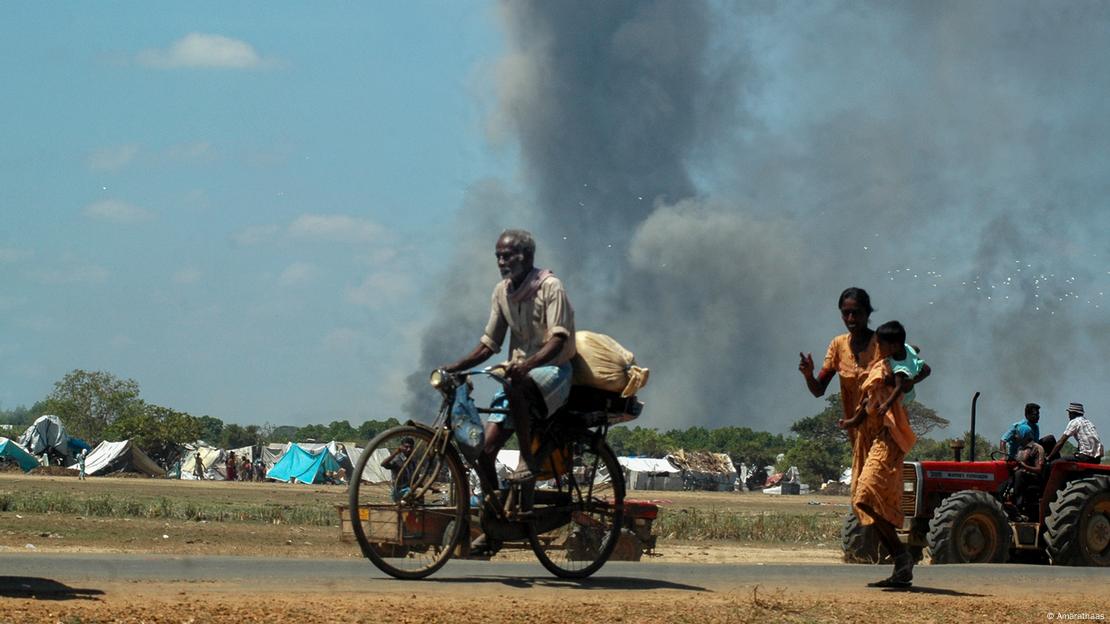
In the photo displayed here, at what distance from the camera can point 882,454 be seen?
9812mm

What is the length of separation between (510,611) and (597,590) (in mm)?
1417

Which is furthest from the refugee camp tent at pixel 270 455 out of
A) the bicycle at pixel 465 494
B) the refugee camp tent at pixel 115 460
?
the bicycle at pixel 465 494

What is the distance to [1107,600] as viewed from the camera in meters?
10.2

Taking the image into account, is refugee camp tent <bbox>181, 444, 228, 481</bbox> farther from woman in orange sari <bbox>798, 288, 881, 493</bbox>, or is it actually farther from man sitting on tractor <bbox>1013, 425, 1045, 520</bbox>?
woman in orange sari <bbox>798, 288, 881, 493</bbox>

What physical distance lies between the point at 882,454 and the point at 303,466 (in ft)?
232

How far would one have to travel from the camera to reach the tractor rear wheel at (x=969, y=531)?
634 inches

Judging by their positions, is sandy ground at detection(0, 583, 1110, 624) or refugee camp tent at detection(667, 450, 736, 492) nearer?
sandy ground at detection(0, 583, 1110, 624)

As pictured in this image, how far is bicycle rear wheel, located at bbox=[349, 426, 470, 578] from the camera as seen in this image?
889 cm

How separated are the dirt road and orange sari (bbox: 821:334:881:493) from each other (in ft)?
3.13

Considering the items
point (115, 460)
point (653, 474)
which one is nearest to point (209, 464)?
point (115, 460)

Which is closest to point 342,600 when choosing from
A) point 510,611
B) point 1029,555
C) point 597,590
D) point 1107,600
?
point 510,611

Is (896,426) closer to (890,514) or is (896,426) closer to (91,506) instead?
(890,514)

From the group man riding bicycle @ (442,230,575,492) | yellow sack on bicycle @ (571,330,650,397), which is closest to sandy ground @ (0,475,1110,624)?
man riding bicycle @ (442,230,575,492)

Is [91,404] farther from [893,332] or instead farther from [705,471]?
[893,332]
